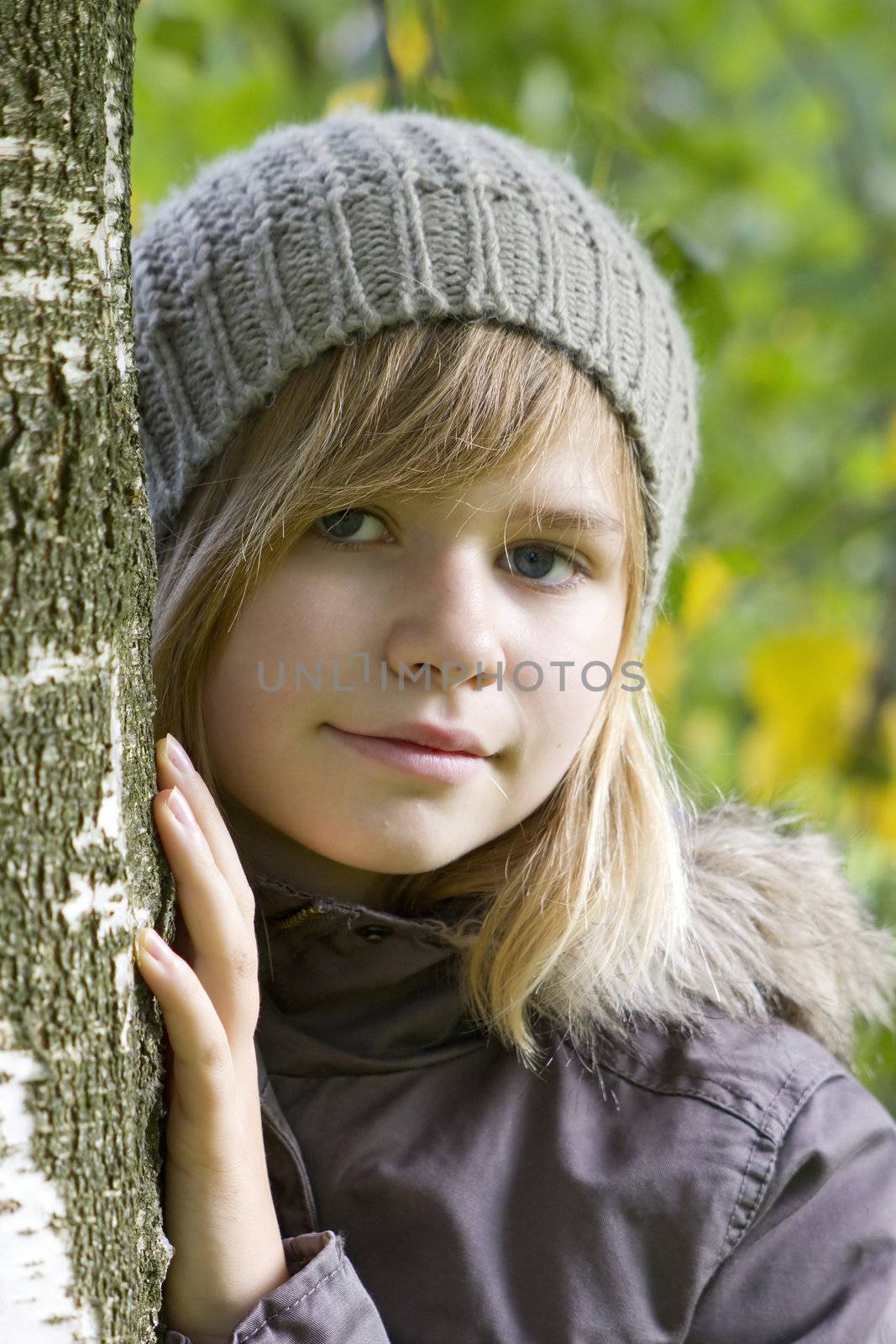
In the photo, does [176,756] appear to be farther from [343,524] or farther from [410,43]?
[410,43]

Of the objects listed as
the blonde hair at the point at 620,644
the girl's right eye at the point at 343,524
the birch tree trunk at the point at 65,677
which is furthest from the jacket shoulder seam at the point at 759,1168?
the girl's right eye at the point at 343,524

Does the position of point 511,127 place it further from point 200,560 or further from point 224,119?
point 200,560

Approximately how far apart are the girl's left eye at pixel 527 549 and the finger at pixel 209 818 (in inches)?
16.0

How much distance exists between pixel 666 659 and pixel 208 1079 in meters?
2.78

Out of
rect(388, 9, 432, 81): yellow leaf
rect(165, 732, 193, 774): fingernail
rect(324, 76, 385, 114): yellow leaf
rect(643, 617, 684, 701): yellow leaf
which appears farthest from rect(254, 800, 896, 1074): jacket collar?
rect(388, 9, 432, 81): yellow leaf

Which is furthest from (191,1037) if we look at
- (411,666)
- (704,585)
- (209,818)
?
(704,585)

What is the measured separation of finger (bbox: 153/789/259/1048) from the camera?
1.17 metres

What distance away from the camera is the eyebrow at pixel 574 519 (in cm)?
155

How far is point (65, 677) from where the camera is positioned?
3.22 ft

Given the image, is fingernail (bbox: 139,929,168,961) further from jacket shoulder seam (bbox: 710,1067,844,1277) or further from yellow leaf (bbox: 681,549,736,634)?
yellow leaf (bbox: 681,549,736,634)

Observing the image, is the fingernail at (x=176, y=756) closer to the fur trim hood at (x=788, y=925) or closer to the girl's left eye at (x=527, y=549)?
the girl's left eye at (x=527, y=549)

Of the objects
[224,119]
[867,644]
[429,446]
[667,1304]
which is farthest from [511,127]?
[867,644]

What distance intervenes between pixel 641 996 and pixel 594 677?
409 millimetres

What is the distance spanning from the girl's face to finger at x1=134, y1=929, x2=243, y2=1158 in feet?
1.22
